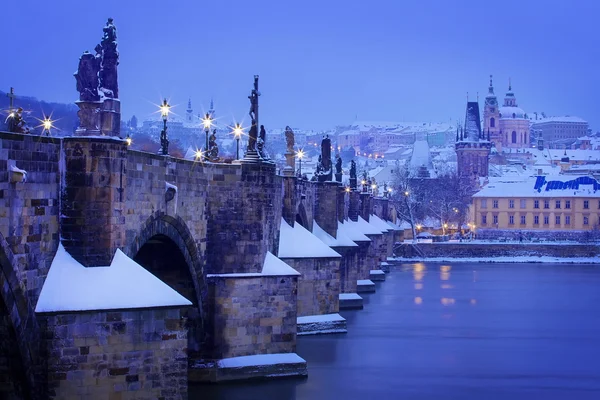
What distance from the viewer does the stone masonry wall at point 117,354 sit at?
15.5 meters

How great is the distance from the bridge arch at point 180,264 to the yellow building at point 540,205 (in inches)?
3442

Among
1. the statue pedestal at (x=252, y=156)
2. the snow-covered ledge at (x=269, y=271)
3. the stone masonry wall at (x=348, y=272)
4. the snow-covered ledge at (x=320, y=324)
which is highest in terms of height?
the statue pedestal at (x=252, y=156)

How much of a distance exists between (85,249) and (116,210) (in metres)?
0.92

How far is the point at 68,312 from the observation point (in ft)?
50.8

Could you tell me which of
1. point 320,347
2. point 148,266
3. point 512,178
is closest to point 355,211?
point 320,347

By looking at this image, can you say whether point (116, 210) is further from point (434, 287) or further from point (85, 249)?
point (434, 287)

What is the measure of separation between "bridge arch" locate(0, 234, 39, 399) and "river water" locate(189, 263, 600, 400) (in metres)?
7.35

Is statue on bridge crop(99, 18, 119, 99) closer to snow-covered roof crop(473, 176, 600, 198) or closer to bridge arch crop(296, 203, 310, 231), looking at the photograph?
bridge arch crop(296, 203, 310, 231)

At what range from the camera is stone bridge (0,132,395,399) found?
15336 mm

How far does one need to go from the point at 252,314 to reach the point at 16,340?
33.8 ft

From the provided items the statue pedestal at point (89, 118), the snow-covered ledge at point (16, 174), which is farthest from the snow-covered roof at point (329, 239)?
the snow-covered ledge at point (16, 174)

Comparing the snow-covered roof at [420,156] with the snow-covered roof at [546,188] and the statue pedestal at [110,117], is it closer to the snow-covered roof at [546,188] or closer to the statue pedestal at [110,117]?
the snow-covered roof at [546,188]

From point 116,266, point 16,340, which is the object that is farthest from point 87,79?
point 16,340

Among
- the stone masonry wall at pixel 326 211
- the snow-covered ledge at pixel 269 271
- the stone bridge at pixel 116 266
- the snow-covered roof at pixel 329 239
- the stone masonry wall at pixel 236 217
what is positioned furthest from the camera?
the stone masonry wall at pixel 326 211
